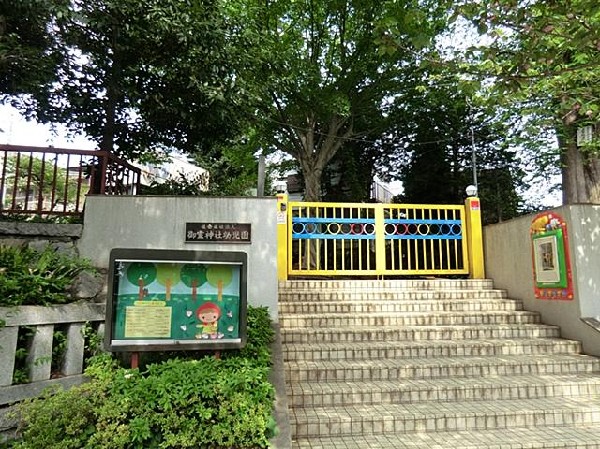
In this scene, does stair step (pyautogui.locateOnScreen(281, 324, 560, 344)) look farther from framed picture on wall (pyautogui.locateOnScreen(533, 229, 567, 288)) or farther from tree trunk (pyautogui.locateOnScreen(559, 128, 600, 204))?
tree trunk (pyautogui.locateOnScreen(559, 128, 600, 204))

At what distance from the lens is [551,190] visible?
547 inches

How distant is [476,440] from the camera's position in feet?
11.6

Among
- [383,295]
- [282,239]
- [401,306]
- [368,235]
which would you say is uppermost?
[368,235]

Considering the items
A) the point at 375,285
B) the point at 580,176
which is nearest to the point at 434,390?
the point at 375,285

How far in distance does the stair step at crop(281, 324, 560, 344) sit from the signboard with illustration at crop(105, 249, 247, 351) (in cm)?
160

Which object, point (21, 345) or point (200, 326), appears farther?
point (200, 326)

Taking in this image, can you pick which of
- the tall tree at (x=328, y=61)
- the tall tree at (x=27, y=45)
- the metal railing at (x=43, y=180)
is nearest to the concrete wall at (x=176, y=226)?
the metal railing at (x=43, y=180)

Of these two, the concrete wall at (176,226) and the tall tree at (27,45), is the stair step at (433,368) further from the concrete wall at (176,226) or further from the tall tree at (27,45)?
the tall tree at (27,45)

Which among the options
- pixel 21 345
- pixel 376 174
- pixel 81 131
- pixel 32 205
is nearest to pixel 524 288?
pixel 21 345

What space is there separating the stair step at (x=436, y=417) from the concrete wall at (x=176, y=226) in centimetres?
186

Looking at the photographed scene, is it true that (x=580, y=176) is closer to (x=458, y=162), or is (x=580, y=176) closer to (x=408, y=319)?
(x=408, y=319)

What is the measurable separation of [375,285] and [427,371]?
2.23m

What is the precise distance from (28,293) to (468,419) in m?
4.36

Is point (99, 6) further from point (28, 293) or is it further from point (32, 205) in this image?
point (28, 293)
